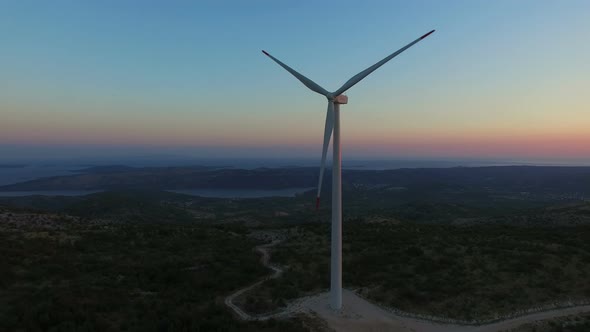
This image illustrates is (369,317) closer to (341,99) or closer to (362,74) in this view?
(341,99)

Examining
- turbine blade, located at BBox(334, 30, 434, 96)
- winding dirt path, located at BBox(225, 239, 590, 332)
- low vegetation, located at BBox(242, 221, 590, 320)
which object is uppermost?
turbine blade, located at BBox(334, 30, 434, 96)

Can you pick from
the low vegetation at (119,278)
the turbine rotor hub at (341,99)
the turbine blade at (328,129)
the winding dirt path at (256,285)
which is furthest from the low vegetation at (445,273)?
the turbine rotor hub at (341,99)

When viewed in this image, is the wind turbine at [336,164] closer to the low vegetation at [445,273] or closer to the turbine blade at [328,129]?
the turbine blade at [328,129]

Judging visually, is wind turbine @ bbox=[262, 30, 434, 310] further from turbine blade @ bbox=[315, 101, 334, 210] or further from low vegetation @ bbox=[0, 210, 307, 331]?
low vegetation @ bbox=[0, 210, 307, 331]

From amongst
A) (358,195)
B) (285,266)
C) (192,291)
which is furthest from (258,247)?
(358,195)

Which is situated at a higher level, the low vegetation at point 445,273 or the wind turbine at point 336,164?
the wind turbine at point 336,164

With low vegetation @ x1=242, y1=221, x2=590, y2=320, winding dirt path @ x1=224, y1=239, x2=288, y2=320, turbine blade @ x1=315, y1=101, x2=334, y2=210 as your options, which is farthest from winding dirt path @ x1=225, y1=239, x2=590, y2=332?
turbine blade @ x1=315, y1=101, x2=334, y2=210

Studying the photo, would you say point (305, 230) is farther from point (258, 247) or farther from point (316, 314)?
point (316, 314)

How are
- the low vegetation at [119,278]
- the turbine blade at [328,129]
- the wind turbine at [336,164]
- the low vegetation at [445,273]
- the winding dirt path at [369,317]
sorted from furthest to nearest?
the low vegetation at [445,273] → the turbine blade at [328,129] → the wind turbine at [336,164] → the winding dirt path at [369,317] → the low vegetation at [119,278]
